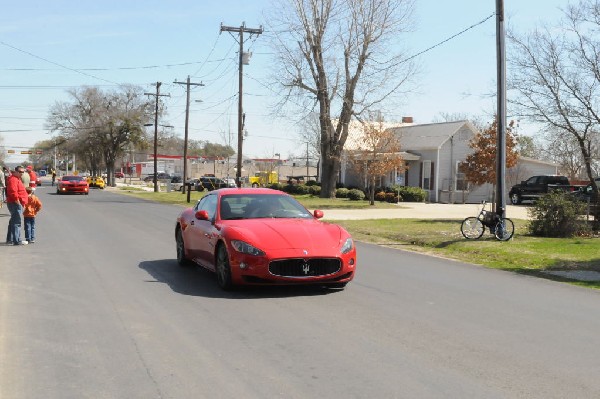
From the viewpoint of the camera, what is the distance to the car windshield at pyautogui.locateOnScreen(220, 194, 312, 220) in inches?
407

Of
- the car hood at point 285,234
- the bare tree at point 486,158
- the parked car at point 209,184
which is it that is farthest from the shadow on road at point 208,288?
the parked car at point 209,184

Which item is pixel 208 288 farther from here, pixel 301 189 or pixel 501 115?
pixel 301 189

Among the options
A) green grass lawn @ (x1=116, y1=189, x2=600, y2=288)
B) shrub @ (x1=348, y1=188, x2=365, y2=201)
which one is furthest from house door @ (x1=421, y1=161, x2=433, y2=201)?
green grass lawn @ (x1=116, y1=189, x2=600, y2=288)

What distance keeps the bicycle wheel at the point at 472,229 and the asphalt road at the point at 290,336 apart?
6.35 m

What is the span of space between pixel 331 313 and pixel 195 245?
3599 millimetres

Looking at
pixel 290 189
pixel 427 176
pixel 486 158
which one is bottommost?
pixel 290 189

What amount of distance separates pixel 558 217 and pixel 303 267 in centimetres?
1175

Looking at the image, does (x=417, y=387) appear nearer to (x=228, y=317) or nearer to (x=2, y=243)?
(x=228, y=317)

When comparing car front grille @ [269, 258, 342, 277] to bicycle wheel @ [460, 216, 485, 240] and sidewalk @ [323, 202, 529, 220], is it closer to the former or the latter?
bicycle wheel @ [460, 216, 485, 240]

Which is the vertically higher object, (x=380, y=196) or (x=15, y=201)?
(x=380, y=196)

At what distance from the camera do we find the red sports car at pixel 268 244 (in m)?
8.92

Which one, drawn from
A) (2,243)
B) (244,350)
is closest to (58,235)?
(2,243)

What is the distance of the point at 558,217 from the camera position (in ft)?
60.8

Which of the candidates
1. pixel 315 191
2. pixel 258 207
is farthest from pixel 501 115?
pixel 315 191
